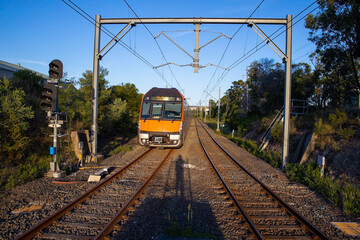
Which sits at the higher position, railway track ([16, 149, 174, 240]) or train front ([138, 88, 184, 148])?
train front ([138, 88, 184, 148])

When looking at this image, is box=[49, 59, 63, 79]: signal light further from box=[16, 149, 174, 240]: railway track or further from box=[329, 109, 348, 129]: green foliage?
box=[329, 109, 348, 129]: green foliage

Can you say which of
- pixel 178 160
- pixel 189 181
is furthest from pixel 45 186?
pixel 178 160

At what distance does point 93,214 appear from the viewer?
4641 millimetres

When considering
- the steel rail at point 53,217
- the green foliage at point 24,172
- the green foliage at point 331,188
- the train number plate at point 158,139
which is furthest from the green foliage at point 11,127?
the green foliage at point 331,188

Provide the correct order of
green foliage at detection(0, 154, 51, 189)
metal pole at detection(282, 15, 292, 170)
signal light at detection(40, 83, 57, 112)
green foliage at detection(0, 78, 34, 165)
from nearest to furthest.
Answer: green foliage at detection(0, 154, 51, 189)
signal light at detection(40, 83, 57, 112)
green foliage at detection(0, 78, 34, 165)
metal pole at detection(282, 15, 292, 170)

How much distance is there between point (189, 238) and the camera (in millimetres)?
3686

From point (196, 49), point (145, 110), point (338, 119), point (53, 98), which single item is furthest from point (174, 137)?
point (338, 119)

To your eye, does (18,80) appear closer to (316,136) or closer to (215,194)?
(215,194)

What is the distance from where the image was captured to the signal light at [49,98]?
7574 mm

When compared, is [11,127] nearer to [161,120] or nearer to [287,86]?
[161,120]

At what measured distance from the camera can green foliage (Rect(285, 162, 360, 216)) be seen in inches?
208

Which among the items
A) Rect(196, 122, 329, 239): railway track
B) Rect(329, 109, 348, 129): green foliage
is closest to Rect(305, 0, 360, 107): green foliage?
Rect(329, 109, 348, 129): green foliage

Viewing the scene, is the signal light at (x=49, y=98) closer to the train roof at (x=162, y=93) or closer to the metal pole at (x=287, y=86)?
the train roof at (x=162, y=93)

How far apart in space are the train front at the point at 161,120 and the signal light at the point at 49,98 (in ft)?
15.3
